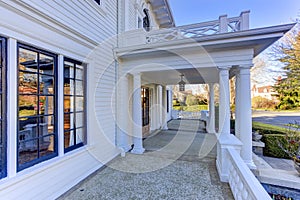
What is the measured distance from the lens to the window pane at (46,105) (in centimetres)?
336

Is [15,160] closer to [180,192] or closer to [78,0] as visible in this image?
[180,192]

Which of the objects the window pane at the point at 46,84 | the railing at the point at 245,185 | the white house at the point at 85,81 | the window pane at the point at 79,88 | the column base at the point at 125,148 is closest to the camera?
the railing at the point at 245,185

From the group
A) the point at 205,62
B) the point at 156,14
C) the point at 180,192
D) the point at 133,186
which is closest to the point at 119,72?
the point at 205,62

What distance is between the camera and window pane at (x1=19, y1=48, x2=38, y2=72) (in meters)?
2.73

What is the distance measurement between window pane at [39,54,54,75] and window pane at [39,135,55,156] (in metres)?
1.37

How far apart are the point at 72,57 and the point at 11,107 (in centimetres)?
162

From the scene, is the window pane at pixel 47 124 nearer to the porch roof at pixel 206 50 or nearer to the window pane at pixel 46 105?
the window pane at pixel 46 105

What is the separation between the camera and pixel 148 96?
9.08m

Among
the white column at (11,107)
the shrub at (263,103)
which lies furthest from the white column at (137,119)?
the shrub at (263,103)

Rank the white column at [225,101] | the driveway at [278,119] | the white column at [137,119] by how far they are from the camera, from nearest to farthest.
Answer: the white column at [225,101] < the white column at [137,119] < the driveway at [278,119]

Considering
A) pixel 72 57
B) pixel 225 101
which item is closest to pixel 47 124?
pixel 72 57

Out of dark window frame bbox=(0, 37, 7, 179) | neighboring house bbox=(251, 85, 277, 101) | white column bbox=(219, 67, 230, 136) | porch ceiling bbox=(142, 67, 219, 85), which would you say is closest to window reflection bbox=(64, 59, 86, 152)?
dark window frame bbox=(0, 37, 7, 179)

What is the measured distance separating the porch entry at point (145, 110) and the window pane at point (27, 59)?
5.35m

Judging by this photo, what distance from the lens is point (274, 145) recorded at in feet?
21.6
